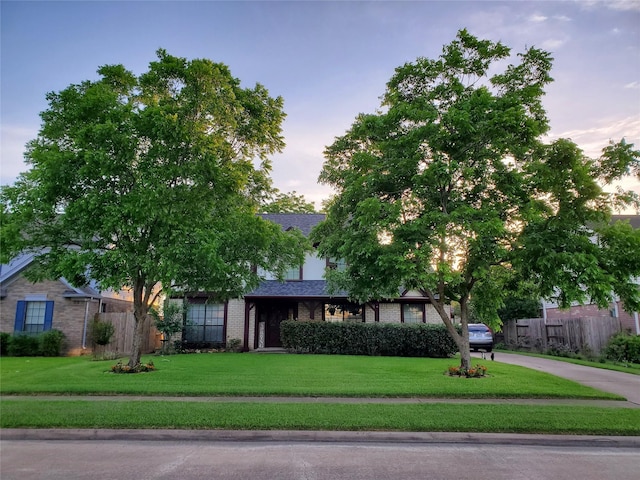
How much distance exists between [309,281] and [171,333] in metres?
7.25

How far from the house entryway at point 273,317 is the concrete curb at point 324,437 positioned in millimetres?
15114

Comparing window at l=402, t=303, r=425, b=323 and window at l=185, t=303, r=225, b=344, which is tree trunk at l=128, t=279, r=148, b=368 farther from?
window at l=402, t=303, r=425, b=323

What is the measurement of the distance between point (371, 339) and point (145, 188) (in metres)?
12.5

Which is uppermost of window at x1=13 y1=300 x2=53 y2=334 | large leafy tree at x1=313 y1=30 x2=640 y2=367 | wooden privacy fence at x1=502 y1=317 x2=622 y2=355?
large leafy tree at x1=313 y1=30 x2=640 y2=367

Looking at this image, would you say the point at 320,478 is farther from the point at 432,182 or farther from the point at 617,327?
the point at 617,327

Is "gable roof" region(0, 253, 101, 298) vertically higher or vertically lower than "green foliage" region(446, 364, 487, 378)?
higher

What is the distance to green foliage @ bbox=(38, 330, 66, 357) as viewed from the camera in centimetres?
1783

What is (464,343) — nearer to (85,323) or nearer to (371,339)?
(371,339)

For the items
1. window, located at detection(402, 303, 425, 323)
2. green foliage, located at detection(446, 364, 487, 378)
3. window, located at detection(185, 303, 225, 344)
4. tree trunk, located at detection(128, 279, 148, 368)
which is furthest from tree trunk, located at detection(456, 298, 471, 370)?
window, located at detection(185, 303, 225, 344)

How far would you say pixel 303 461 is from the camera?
5.47 meters

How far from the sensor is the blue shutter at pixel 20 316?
1872 cm

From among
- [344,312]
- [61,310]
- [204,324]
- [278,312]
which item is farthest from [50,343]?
[344,312]

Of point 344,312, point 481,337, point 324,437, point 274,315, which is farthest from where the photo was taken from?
point 481,337

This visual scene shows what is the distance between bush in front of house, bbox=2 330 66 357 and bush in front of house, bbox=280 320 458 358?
33.7ft
